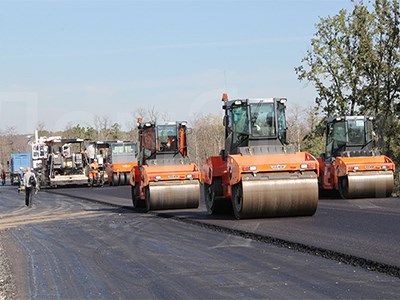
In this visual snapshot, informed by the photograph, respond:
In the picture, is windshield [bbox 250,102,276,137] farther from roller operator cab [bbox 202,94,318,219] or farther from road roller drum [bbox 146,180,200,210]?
road roller drum [bbox 146,180,200,210]

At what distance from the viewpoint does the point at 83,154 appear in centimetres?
4550

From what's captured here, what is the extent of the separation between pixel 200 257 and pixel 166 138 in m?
12.0

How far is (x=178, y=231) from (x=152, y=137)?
807 cm

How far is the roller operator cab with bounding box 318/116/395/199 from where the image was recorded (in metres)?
23.0

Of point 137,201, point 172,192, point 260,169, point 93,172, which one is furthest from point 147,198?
point 93,172

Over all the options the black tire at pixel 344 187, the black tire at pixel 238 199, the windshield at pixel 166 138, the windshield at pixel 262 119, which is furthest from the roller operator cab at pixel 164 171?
the black tire at pixel 344 187

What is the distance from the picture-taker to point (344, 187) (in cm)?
2378

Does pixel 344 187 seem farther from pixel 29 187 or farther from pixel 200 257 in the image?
pixel 200 257

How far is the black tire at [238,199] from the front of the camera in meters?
16.1

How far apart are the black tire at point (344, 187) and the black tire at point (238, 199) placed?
7.80 metres

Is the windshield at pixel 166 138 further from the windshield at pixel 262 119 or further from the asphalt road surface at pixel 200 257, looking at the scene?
the windshield at pixel 262 119

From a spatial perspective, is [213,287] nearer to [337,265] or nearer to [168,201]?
[337,265]

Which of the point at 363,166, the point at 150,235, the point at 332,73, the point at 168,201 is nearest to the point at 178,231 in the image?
the point at 150,235

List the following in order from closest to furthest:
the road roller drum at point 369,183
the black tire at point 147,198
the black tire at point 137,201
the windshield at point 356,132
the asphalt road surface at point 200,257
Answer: the asphalt road surface at point 200,257 → the black tire at point 147,198 → the black tire at point 137,201 → the road roller drum at point 369,183 → the windshield at point 356,132
